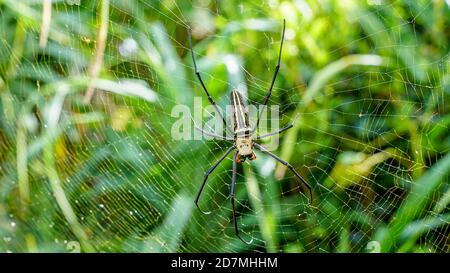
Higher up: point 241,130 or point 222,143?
point 222,143

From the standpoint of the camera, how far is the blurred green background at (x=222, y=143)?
A: 2271 millimetres

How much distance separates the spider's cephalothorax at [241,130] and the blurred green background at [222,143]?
0.19 meters

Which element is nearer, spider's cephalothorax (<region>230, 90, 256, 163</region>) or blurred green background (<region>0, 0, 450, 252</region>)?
spider's cephalothorax (<region>230, 90, 256, 163</region>)

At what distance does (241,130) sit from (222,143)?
295 millimetres

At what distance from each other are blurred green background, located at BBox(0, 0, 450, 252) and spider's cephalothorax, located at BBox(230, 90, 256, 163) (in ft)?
0.62

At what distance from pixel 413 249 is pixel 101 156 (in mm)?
1392

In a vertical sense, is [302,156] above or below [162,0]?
below

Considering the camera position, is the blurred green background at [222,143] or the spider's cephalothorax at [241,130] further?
the blurred green background at [222,143]

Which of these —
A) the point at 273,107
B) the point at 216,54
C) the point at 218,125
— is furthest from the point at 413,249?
the point at 216,54

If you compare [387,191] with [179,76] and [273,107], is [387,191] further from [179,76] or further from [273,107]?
[179,76]

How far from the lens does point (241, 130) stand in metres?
2.12

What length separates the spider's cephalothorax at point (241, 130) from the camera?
1956 millimetres

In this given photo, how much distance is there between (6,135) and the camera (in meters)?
2.54

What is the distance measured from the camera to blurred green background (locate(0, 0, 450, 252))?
227 cm
